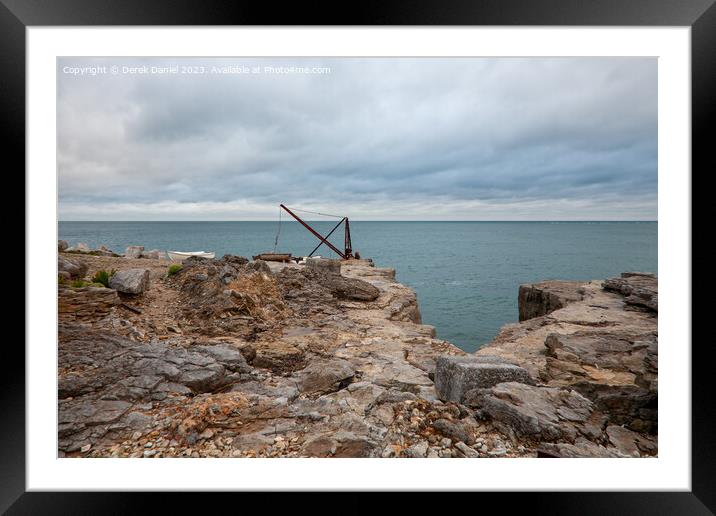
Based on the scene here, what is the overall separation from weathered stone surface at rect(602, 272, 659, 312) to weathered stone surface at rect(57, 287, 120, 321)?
12.6 metres

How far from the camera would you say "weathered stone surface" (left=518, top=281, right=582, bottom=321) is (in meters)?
11.0

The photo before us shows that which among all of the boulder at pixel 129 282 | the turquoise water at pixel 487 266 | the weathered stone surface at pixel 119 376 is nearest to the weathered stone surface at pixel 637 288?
the turquoise water at pixel 487 266

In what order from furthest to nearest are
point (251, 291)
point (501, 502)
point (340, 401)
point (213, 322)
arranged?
point (251, 291)
point (213, 322)
point (340, 401)
point (501, 502)

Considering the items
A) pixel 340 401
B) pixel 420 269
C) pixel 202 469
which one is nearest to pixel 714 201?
pixel 340 401

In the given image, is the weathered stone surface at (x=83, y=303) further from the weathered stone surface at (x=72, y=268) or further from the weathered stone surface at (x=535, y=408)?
the weathered stone surface at (x=535, y=408)

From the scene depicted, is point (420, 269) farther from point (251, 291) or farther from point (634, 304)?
point (251, 291)

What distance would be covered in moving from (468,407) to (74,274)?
7786mm

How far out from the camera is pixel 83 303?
4.98m

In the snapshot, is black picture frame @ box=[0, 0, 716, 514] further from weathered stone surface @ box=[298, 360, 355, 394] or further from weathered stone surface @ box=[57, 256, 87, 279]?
weathered stone surface @ box=[57, 256, 87, 279]

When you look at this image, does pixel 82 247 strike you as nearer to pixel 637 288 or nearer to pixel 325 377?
pixel 325 377

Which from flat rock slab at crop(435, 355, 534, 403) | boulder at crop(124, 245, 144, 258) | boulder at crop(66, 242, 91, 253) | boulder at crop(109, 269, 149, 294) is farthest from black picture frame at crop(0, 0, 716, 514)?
boulder at crop(124, 245, 144, 258)

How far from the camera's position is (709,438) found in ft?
9.37
